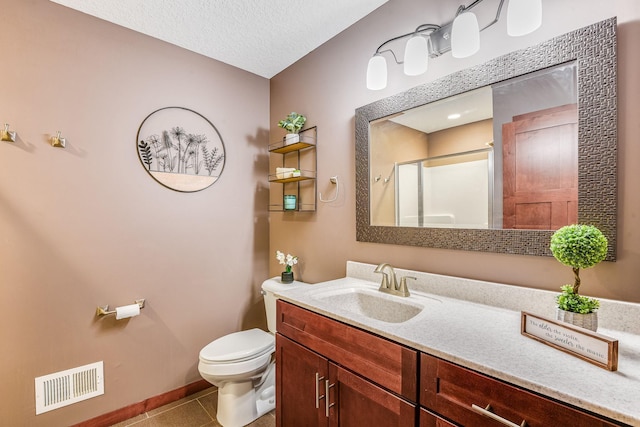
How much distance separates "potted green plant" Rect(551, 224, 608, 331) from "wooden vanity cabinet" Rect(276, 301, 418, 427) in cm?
49

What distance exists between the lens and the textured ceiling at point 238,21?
1.65 m

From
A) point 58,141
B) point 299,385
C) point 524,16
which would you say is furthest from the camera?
point 58,141

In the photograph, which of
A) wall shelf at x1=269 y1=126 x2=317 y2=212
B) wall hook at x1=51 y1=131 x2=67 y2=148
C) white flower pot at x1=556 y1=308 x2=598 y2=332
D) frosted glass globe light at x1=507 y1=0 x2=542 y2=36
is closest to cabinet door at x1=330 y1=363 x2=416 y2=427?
white flower pot at x1=556 y1=308 x2=598 y2=332

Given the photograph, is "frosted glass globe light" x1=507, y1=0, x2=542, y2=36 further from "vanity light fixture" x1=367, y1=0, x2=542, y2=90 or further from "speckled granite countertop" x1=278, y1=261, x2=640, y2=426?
"speckled granite countertop" x1=278, y1=261, x2=640, y2=426

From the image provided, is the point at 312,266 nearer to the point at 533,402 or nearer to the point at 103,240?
the point at 103,240

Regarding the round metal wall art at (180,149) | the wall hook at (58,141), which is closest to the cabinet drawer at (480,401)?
the round metal wall art at (180,149)

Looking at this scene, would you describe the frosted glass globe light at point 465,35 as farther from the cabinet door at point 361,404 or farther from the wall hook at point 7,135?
the wall hook at point 7,135

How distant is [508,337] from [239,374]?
55.7 inches

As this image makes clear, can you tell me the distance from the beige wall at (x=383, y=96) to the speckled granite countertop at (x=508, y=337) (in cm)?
8

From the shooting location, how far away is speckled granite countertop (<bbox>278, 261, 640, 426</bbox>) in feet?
2.12

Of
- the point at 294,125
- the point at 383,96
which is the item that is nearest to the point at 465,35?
the point at 383,96

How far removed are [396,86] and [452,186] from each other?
2.14 ft

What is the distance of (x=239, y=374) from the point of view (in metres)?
1.69

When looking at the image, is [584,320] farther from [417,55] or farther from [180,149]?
[180,149]
